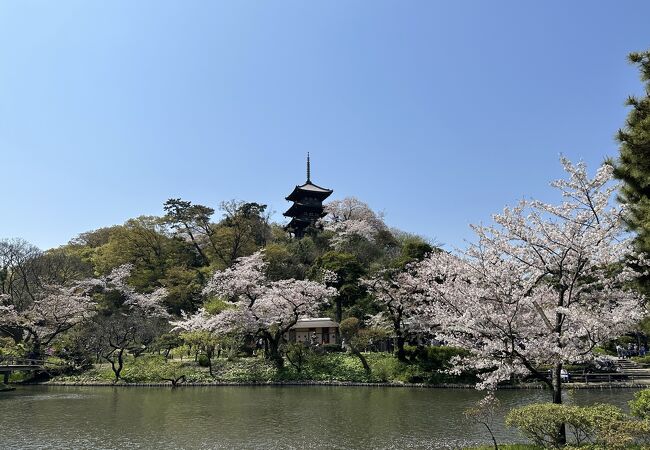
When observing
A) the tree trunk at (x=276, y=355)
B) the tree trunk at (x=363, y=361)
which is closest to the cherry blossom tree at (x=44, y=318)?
the tree trunk at (x=276, y=355)

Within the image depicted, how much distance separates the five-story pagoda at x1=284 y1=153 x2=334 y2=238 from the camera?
53781mm

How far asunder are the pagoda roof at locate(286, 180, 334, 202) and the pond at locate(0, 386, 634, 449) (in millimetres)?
34076

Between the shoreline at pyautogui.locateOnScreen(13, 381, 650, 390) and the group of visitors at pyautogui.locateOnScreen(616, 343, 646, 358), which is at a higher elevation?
the group of visitors at pyautogui.locateOnScreen(616, 343, 646, 358)

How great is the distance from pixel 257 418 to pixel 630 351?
25.2 meters

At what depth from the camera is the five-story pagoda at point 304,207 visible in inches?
2117

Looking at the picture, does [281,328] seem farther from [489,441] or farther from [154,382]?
[489,441]

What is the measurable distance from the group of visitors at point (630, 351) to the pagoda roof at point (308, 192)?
3387 cm

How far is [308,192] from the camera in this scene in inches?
2158

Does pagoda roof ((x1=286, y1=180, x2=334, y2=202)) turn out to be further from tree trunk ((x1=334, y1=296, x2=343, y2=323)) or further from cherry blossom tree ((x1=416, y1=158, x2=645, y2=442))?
cherry blossom tree ((x1=416, y1=158, x2=645, y2=442))

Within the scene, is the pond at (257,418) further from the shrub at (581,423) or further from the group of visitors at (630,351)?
the group of visitors at (630,351)

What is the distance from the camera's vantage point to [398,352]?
83.1 feet

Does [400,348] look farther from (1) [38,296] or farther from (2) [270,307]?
(1) [38,296]

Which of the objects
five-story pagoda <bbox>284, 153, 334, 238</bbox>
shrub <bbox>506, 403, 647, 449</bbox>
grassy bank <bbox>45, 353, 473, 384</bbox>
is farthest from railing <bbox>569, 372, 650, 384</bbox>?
five-story pagoda <bbox>284, 153, 334, 238</bbox>

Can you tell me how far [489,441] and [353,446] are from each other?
122 inches
